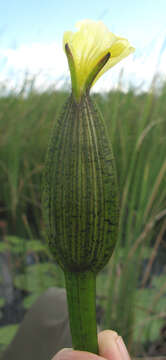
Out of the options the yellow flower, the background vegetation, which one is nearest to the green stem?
the yellow flower

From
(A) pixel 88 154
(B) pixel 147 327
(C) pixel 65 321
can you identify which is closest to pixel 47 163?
(A) pixel 88 154

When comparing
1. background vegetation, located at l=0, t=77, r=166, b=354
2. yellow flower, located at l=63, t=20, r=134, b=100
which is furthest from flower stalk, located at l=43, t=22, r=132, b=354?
background vegetation, located at l=0, t=77, r=166, b=354

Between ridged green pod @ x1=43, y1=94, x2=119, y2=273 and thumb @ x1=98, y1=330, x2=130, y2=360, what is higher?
ridged green pod @ x1=43, y1=94, x2=119, y2=273

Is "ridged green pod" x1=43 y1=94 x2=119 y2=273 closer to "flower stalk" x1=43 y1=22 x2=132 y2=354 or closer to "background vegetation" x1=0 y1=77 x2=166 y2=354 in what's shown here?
"flower stalk" x1=43 y1=22 x2=132 y2=354

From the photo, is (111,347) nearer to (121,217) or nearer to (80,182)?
(80,182)

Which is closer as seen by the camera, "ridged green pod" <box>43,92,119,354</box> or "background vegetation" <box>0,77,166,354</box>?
"ridged green pod" <box>43,92,119,354</box>

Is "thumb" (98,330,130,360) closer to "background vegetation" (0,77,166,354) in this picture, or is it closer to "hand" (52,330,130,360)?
"hand" (52,330,130,360)
